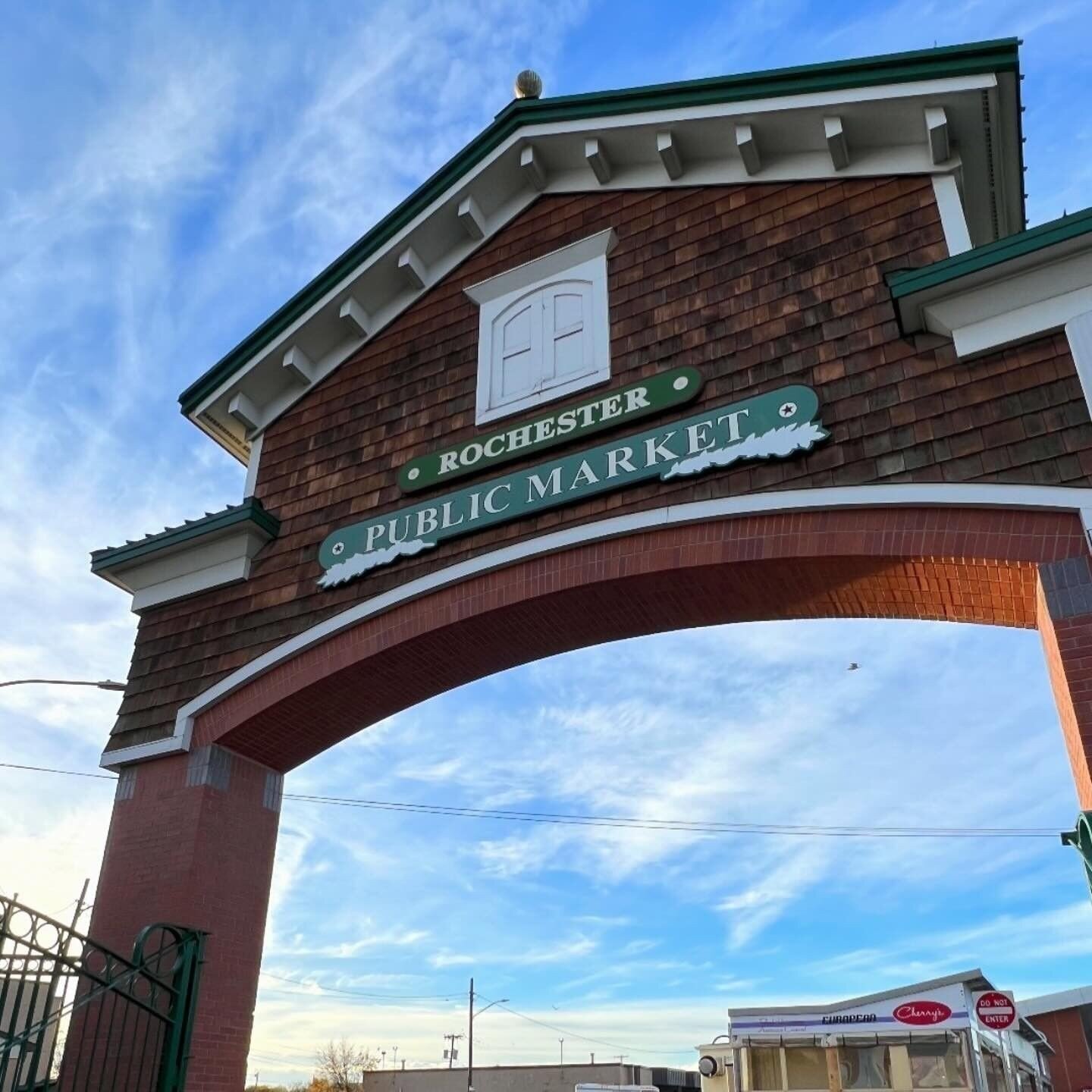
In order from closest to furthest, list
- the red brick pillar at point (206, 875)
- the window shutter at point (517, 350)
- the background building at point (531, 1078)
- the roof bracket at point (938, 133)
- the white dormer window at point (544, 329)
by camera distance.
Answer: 1. the roof bracket at point (938, 133)
2. the red brick pillar at point (206, 875)
3. the white dormer window at point (544, 329)
4. the window shutter at point (517, 350)
5. the background building at point (531, 1078)

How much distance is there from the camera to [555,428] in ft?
33.0

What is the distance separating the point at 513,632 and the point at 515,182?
17.4 feet

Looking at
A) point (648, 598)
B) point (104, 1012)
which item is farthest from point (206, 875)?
point (648, 598)

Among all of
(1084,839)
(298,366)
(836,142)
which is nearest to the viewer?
(1084,839)

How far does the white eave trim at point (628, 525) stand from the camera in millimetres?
7371

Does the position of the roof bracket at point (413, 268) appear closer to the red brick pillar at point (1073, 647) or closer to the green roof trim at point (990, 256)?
the green roof trim at point (990, 256)

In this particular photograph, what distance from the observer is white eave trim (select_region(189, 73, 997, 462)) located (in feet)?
31.0

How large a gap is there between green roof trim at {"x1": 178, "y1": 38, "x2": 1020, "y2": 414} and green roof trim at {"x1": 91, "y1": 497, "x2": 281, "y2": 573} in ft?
6.16

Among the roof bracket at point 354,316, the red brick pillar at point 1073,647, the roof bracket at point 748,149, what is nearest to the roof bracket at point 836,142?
the roof bracket at point 748,149

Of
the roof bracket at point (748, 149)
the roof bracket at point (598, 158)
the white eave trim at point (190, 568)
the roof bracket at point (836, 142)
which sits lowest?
the white eave trim at point (190, 568)

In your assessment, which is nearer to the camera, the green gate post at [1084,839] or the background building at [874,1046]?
the green gate post at [1084,839]

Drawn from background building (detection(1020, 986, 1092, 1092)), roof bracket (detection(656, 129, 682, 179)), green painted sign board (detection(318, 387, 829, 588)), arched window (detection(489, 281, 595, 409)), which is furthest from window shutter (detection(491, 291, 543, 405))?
background building (detection(1020, 986, 1092, 1092))

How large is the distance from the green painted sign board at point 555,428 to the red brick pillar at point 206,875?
11.9 feet

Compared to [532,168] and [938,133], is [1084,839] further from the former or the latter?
[532,168]
